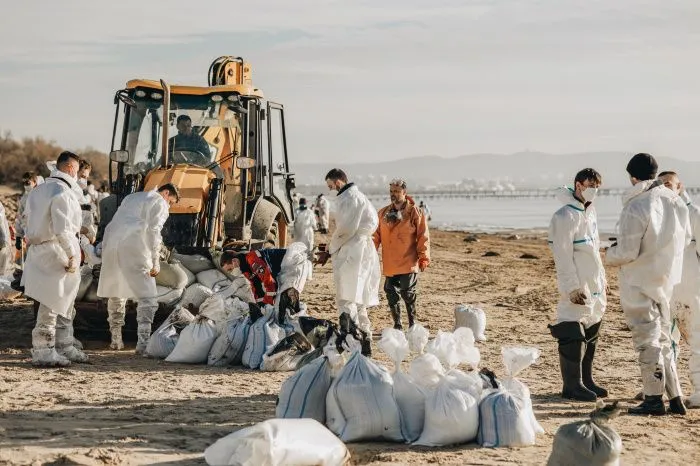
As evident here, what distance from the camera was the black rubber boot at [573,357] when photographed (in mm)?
7957

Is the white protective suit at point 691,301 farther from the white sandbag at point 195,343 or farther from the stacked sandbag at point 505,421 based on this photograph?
the white sandbag at point 195,343

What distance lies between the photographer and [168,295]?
1070 centimetres

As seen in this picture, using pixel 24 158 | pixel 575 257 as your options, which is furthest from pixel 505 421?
pixel 24 158

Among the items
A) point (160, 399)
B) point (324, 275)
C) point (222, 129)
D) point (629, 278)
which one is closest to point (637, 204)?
point (629, 278)

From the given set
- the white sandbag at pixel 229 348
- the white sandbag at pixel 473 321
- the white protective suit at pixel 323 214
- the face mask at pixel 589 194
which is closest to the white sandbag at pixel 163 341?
the white sandbag at pixel 229 348

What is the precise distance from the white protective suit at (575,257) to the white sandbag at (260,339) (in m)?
2.58

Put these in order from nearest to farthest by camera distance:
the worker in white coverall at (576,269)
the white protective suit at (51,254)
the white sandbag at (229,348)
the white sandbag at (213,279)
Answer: the worker in white coverall at (576,269) < the white protective suit at (51,254) < the white sandbag at (229,348) < the white sandbag at (213,279)

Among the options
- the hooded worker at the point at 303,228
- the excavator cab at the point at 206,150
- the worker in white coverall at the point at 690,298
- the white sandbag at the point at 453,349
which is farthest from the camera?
the hooded worker at the point at 303,228

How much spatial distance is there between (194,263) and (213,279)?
0.26 meters

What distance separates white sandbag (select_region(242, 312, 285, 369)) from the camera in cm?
928

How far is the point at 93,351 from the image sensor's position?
33.6 feet

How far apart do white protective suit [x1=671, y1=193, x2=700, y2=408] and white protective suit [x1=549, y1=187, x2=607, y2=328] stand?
1.87ft

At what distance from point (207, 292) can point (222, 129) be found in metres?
2.48

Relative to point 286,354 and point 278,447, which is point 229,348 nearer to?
point 286,354
